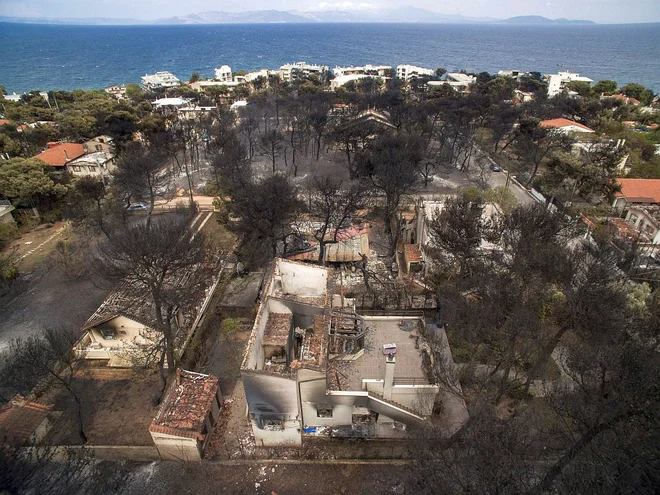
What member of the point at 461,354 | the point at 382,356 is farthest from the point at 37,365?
the point at 461,354

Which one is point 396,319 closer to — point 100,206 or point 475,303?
point 475,303

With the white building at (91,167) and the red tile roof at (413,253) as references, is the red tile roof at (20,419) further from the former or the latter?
the white building at (91,167)

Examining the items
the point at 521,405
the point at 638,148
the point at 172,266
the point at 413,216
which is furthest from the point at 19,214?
the point at 638,148

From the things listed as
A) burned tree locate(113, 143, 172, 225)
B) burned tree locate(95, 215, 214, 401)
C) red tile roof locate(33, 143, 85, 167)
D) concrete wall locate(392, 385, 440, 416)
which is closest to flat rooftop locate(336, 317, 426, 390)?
concrete wall locate(392, 385, 440, 416)

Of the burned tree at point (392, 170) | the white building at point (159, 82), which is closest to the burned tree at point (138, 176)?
the burned tree at point (392, 170)

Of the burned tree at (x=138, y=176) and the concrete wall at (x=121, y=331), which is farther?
the burned tree at (x=138, y=176)

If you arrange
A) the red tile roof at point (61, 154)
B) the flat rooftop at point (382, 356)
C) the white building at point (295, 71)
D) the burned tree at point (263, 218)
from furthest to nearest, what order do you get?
1. the white building at point (295, 71)
2. the red tile roof at point (61, 154)
3. the burned tree at point (263, 218)
4. the flat rooftop at point (382, 356)
